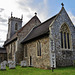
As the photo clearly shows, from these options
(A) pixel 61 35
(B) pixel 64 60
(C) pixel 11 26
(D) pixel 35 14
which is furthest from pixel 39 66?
(C) pixel 11 26

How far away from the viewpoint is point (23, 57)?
2148 centimetres

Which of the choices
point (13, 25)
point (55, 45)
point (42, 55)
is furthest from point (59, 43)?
point (13, 25)

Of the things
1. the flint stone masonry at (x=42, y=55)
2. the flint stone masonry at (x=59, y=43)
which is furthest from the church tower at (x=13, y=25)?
the flint stone masonry at (x=59, y=43)

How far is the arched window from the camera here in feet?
49.3

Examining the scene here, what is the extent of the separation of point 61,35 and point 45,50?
10.6 ft

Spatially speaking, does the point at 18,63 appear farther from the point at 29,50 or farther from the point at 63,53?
the point at 63,53

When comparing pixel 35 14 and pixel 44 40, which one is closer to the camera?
pixel 44 40

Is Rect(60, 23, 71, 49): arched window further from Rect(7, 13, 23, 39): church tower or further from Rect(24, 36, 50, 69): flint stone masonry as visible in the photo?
Rect(7, 13, 23, 39): church tower

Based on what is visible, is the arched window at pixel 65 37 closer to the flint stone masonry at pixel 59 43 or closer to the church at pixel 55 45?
the church at pixel 55 45

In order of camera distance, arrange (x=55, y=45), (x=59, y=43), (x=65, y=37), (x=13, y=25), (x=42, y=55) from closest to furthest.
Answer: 1. (x=55, y=45)
2. (x=59, y=43)
3. (x=42, y=55)
4. (x=65, y=37)
5. (x=13, y=25)

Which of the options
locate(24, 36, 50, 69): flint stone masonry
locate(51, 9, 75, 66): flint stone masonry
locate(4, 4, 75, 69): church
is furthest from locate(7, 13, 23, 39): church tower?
locate(51, 9, 75, 66): flint stone masonry

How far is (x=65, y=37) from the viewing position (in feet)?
51.0

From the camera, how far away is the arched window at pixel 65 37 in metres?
15.0

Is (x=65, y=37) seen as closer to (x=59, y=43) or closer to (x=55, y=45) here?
(x=59, y=43)
